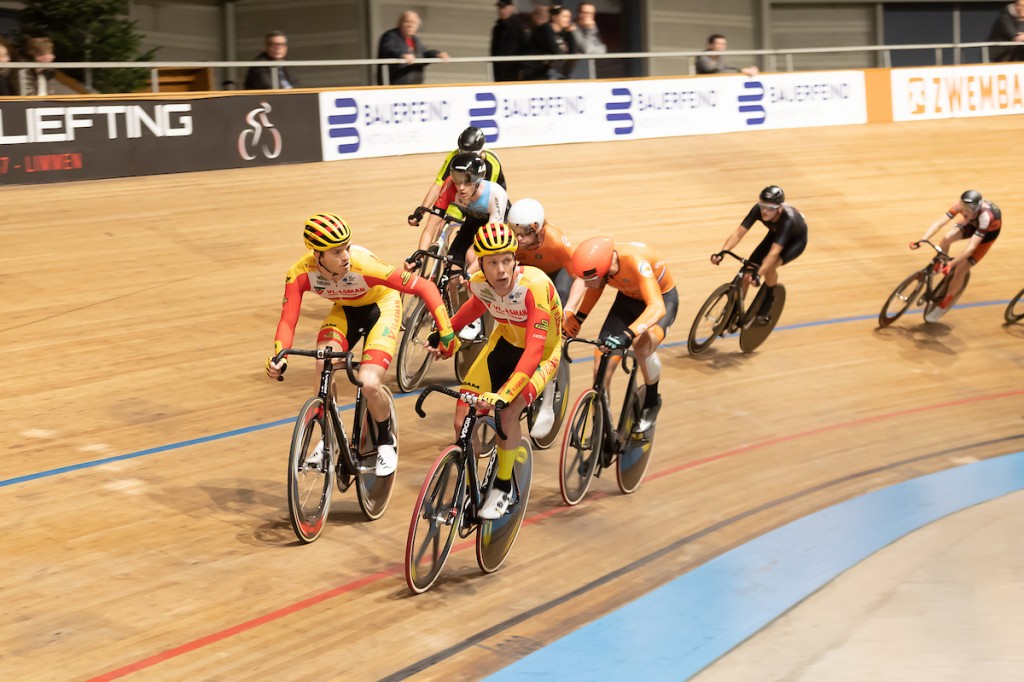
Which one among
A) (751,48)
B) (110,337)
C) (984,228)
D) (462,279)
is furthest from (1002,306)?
(751,48)

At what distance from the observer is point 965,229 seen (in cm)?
934

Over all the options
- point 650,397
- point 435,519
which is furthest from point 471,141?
point 435,519

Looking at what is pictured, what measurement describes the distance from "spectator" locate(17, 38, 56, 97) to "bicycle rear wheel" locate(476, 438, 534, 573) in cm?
675

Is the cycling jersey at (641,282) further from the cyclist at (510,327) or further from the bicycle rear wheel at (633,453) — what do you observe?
the cyclist at (510,327)

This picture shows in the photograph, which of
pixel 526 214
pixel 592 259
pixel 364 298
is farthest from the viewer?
pixel 592 259

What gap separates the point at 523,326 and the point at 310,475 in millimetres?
1077

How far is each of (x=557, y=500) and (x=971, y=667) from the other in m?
2.17

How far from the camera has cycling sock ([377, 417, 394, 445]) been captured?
4863 millimetres

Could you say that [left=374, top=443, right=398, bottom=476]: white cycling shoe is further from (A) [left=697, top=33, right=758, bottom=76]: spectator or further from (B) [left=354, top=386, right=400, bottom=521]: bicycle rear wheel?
(A) [left=697, top=33, right=758, bottom=76]: spectator

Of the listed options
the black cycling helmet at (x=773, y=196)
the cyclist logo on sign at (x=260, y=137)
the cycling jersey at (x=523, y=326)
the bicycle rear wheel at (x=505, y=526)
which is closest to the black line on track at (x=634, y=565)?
the bicycle rear wheel at (x=505, y=526)

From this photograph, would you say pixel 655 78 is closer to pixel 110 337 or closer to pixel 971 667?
pixel 110 337

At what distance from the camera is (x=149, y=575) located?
440 cm

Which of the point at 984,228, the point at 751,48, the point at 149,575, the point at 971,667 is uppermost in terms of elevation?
the point at 751,48

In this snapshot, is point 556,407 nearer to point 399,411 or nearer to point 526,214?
point 399,411
